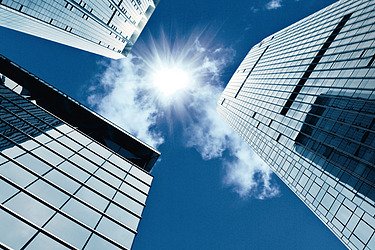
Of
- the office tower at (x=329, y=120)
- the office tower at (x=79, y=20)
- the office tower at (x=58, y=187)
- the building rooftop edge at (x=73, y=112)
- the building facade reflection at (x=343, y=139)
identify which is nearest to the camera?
the office tower at (x=58, y=187)

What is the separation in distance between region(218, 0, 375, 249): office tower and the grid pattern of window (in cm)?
1962

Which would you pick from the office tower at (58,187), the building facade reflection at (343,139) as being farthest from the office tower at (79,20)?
the building facade reflection at (343,139)

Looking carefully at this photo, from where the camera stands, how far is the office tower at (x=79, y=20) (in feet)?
219

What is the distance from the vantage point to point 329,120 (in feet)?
139

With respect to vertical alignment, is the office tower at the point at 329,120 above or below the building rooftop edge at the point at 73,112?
above

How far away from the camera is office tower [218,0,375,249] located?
3272cm

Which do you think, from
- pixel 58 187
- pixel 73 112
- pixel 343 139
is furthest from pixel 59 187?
pixel 343 139

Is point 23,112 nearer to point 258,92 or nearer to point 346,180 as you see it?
point 346,180

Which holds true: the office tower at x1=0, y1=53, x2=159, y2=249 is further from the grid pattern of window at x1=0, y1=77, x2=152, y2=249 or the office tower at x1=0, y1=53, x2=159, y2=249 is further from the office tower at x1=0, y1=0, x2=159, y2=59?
the office tower at x1=0, y1=0, x2=159, y2=59

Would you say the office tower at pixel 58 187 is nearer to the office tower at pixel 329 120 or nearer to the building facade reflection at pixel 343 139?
the office tower at pixel 329 120

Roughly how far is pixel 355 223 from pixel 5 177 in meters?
28.1

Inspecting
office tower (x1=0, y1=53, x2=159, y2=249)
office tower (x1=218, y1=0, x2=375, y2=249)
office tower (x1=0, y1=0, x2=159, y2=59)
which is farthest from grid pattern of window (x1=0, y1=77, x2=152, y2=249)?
office tower (x1=0, y1=0, x2=159, y2=59)

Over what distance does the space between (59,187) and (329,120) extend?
34.3 m

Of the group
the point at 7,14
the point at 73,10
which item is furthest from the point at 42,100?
the point at 73,10
